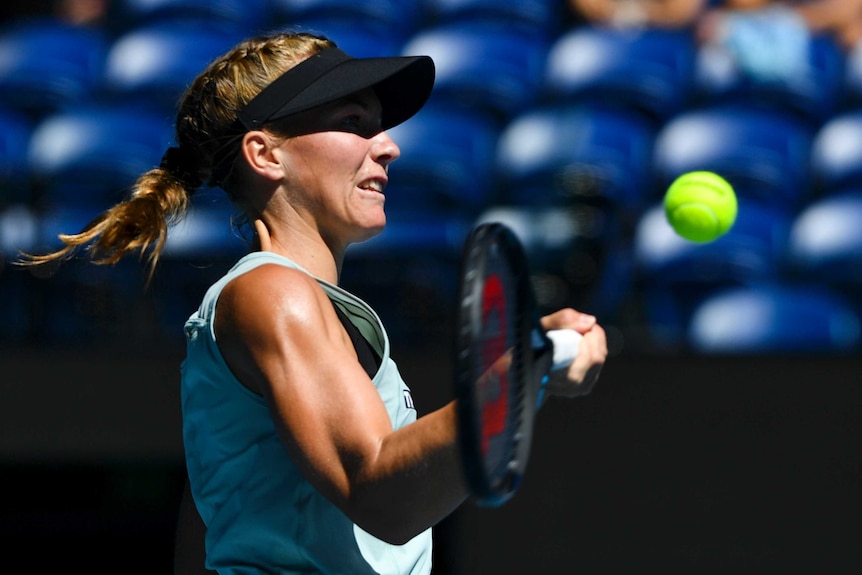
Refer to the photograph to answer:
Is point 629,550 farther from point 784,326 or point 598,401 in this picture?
A: point 784,326

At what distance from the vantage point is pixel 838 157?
522 centimetres

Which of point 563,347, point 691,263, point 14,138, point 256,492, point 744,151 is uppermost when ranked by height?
point 563,347

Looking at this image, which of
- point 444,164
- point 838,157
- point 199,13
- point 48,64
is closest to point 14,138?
point 48,64

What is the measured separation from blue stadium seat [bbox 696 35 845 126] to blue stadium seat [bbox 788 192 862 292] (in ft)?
2.05

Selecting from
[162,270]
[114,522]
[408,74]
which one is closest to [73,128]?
[162,270]

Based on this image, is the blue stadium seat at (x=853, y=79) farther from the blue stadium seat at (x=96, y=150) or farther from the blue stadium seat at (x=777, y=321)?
the blue stadium seat at (x=96, y=150)

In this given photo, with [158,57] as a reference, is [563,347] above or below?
above

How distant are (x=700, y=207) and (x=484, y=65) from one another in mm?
3018

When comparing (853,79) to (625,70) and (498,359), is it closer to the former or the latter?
(625,70)

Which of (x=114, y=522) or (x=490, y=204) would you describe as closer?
(x=114, y=522)

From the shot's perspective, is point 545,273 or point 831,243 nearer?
point 545,273

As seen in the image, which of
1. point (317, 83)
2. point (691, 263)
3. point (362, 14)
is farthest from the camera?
point (362, 14)

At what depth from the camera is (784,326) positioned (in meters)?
4.43

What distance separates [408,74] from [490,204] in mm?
3162
